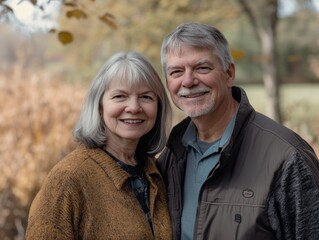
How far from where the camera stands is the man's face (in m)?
2.79

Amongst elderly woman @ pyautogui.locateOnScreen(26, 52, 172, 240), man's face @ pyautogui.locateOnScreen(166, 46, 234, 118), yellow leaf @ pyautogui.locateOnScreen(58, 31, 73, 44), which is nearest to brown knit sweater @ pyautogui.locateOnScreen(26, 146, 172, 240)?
elderly woman @ pyautogui.locateOnScreen(26, 52, 172, 240)

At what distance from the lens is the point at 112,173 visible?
2.74m

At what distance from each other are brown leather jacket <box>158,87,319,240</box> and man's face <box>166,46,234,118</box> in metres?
0.18

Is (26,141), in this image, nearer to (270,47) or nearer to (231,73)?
(231,73)

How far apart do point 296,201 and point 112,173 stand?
925mm

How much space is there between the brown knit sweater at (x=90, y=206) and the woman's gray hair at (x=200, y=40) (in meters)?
0.69

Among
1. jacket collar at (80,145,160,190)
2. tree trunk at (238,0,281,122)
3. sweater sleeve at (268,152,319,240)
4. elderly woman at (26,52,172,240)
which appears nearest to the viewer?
sweater sleeve at (268,152,319,240)

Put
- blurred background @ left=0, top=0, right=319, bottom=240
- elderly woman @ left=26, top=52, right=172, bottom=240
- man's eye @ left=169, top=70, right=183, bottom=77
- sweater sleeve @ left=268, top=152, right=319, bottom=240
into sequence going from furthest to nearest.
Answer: blurred background @ left=0, top=0, right=319, bottom=240
man's eye @ left=169, top=70, right=183, bottom=77
elderly woman @ left=26, top=52, right=172, bottom=240
sweater sleeve @ left=268, top=152, right=319, bottom=240

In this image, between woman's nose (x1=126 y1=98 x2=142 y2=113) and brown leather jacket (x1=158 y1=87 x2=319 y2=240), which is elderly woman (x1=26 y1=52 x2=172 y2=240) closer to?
woman's nose (x1=126 y1=98 x2=142 y2=113)

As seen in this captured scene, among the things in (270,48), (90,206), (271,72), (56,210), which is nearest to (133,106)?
(90,206)

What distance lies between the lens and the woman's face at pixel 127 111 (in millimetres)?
2797

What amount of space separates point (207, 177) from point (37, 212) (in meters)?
0.83

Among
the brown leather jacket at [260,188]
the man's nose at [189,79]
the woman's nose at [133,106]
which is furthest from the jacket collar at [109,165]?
the man's nose at [189,79]

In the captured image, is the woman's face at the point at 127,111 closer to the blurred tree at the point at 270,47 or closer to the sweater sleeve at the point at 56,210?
the sweater sleeve at the point at 56,210
